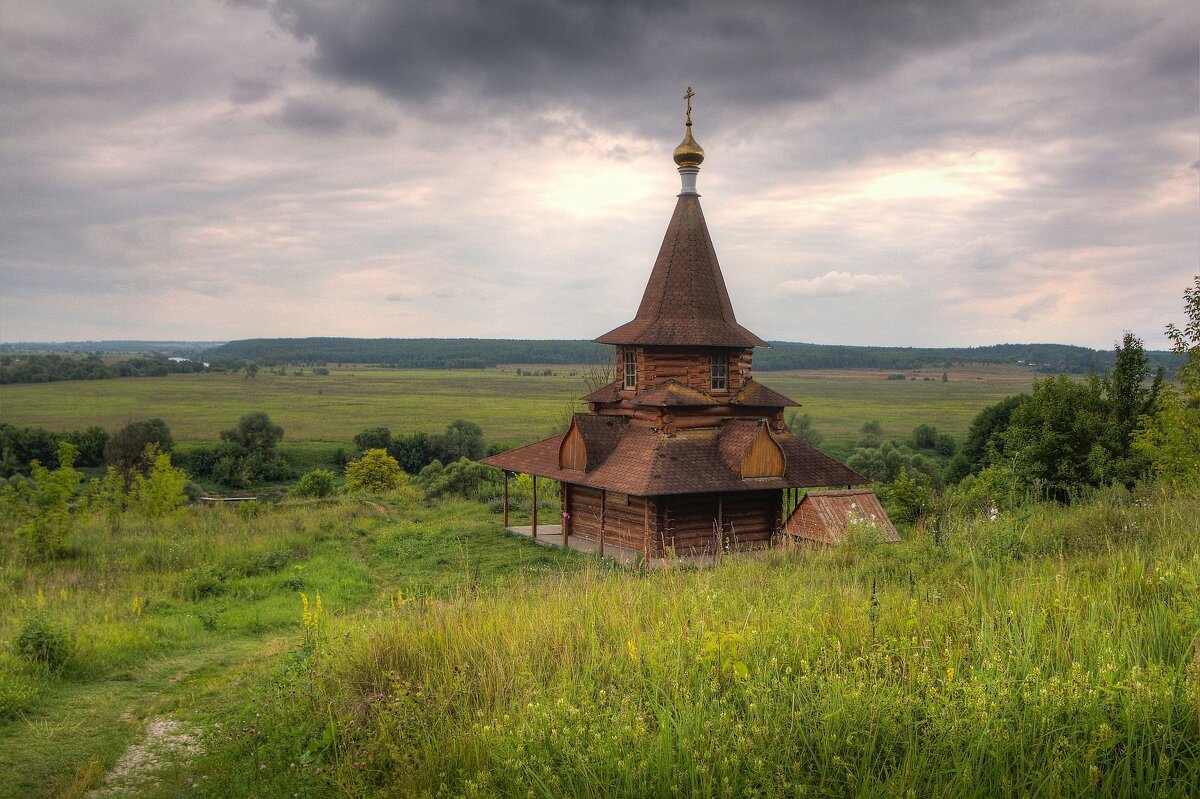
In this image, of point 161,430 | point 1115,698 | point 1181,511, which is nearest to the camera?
point 1115,698

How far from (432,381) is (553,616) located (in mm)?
180074

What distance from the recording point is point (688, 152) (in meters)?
20.4

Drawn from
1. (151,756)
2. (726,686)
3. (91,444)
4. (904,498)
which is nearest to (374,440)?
(91,444)

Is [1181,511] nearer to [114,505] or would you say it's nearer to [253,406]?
[114,505]

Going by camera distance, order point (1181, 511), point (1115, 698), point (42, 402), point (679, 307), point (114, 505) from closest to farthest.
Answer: point (1115, 698) → point (1181, 511) → point (679, 307) → point (114, 505) → point (42, 402)

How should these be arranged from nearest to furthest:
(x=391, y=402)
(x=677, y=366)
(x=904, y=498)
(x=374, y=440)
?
(x=677, y=366), (x=904, y=498), (x=374, y=440), (x=391, y=402)

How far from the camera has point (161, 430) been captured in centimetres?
6594

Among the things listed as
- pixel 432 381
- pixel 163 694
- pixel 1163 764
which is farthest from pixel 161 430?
pixel 432 381

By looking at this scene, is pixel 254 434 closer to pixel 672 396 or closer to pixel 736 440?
pixel 672 396

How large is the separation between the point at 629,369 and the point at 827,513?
666cm

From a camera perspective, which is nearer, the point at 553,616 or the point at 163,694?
the point at 553,616

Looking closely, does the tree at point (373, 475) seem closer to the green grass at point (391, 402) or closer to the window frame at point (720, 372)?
the green grass at point (391, 402)

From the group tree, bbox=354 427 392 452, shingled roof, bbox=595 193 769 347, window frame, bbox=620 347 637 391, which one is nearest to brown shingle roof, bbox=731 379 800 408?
shingled roof, bbox=595 193 769 347

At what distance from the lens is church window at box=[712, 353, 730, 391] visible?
64.7 ft
